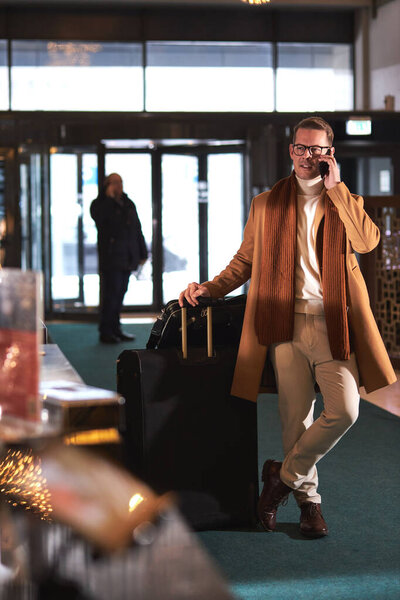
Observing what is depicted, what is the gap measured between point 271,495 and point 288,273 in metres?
0.86

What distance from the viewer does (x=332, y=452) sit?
497cm

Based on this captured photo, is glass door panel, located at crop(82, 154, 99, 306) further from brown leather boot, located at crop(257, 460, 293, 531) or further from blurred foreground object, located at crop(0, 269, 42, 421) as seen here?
blurred foreground object, located at crop(0, 269, 42, 421)

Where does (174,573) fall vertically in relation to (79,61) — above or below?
below

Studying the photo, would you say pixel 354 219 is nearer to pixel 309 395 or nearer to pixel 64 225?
pixel 309 395

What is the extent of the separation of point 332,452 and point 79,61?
358 inches

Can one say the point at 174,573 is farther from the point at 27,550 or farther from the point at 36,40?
the point at 36,40

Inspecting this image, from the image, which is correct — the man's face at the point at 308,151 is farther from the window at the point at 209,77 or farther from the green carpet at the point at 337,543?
the window at the point at 209,77

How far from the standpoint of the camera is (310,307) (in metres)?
3.32

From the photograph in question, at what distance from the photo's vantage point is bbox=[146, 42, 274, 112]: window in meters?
12.9

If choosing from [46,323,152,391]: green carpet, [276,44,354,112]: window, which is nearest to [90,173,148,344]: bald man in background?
[46,323,152,391]: green carpet

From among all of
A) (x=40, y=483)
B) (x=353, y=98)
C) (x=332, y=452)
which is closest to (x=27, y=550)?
(x=40, y=483)

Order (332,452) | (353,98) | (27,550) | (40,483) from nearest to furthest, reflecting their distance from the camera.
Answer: (27,550) < (40,483) < (332,452) < (353,98)

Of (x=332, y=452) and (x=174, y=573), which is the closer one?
(x=174, y=573)

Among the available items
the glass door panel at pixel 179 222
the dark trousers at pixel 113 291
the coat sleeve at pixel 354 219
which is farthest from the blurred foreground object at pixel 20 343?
the glass door panel at pixel 179 222
